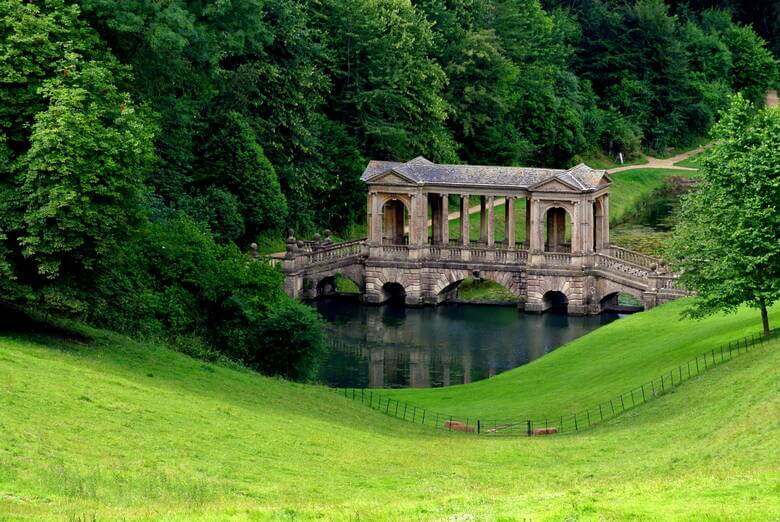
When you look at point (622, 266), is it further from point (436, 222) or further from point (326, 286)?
point (326, 286)

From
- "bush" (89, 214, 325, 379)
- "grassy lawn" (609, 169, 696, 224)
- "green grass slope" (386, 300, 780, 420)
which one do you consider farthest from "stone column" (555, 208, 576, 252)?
"grassy lawn" (609, 169, 696, 224)

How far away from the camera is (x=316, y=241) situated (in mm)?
111938

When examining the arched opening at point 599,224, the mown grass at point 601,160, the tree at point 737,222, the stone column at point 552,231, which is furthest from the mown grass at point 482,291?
the mown grass at point 601,160

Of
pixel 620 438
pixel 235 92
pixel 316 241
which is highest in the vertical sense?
pixel 235 92

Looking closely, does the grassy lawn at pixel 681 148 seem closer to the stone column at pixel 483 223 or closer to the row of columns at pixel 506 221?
the row of columns at pixel 506 221

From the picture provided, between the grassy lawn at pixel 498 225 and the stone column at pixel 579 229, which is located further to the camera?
the grassy lawn at pixel 498 225

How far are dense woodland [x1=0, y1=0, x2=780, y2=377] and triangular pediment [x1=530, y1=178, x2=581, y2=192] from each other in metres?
16.9

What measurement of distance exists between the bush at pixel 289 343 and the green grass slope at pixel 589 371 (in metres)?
4.12

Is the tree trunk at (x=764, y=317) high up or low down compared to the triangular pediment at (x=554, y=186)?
down

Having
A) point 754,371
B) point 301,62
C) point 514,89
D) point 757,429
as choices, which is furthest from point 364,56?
point 757,429

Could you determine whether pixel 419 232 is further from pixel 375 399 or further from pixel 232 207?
pixel 375 399

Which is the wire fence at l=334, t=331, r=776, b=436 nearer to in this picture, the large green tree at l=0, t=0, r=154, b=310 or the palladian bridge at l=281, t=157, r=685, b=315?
the large green tree at l=0, t=0, r=154, b=310

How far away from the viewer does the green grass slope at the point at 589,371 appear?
73.1 m

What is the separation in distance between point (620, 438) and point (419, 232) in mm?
50852
